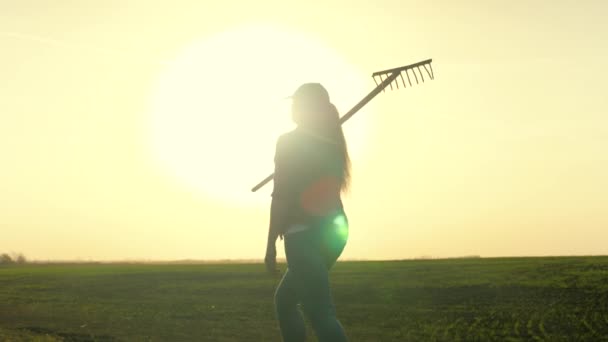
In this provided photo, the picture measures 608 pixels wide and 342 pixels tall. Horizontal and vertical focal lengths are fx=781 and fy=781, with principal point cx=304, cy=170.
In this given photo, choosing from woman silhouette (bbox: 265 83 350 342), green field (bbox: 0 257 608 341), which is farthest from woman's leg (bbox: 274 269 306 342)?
green field (bbox: 0 257 608 341)

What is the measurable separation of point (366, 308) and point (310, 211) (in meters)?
13.8

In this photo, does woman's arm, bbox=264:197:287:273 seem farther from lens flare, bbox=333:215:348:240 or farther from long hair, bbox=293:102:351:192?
long hair, bbox=293:102:351:192

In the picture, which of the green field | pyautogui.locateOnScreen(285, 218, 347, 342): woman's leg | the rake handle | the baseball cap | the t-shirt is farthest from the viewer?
the green field

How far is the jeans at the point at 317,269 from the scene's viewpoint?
5.01 metres

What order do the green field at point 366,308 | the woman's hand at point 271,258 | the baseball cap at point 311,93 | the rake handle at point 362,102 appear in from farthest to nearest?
the green field at point 366,308
the rake handle at point 362,102
the baseball cap at point 311,93
the woman's hand at point 271,258

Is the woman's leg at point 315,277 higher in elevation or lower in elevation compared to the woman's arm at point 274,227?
lower

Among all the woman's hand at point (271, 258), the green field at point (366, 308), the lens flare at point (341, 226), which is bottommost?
the green field at point (366, 308)

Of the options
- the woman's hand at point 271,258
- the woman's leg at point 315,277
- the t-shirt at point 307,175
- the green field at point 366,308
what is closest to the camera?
the woman's leg at point 315,277

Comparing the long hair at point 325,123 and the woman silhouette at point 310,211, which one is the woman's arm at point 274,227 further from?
the long hair at point 325,123

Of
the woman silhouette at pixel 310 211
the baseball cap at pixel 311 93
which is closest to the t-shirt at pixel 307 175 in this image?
the woman silhouette at pixel 310 211

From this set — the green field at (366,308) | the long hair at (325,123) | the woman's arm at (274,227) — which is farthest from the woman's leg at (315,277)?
the green field at (366,308)

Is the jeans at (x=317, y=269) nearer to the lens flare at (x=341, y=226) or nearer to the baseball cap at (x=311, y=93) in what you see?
the lens flare at (x=341, y=226)

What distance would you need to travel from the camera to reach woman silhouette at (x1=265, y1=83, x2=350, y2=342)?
16.5ft

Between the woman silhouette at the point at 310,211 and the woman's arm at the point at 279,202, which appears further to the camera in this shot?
the woman's arm at the point at 279,202
